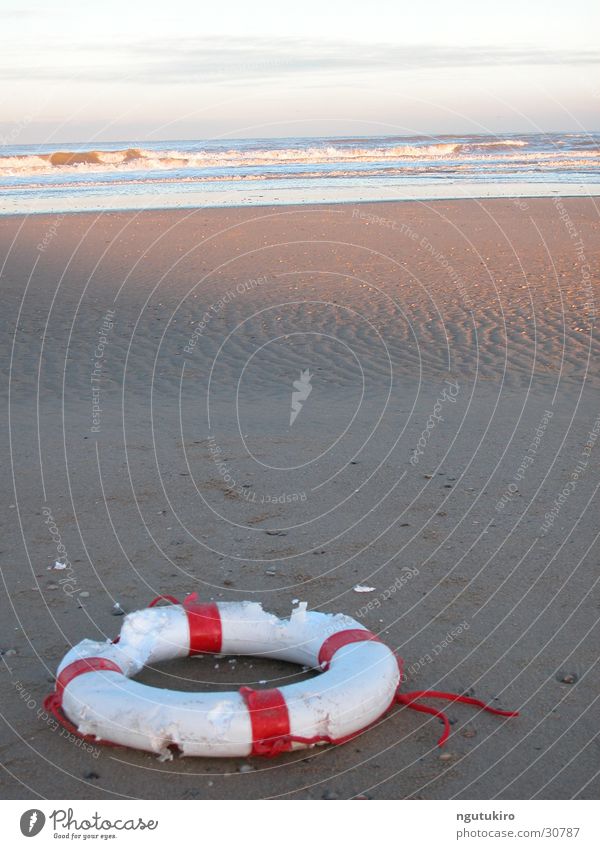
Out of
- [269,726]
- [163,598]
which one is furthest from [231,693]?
[163,598]

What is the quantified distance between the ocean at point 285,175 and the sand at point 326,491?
1029 centimetres

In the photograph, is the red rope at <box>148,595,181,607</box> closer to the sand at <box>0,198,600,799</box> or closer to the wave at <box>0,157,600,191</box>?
the sand at <box>0,198,600,799</box>

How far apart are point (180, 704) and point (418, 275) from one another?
10.7 metres

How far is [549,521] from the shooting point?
6.04 meters

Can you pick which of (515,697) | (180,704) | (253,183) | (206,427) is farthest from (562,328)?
(253,183)

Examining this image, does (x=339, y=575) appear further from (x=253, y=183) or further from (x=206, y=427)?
(x=253, y=183)

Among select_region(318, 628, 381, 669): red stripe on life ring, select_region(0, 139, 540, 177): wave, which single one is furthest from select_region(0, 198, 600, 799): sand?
select_region(0, 139, 540, 177): wave

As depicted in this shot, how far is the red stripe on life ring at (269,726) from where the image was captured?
3652mm

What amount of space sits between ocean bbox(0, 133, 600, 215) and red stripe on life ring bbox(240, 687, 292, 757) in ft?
64.9

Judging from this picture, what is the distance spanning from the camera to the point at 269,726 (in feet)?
12.0

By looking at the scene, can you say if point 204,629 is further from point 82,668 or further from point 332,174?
point 332,174
